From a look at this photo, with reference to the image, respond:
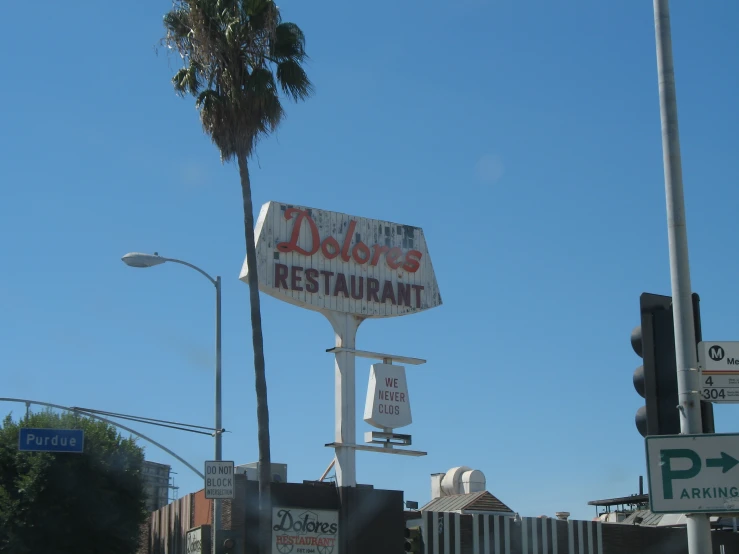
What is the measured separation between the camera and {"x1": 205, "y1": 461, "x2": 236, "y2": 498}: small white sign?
2230 cm

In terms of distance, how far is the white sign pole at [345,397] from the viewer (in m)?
30.1

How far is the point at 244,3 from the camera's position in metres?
26.0

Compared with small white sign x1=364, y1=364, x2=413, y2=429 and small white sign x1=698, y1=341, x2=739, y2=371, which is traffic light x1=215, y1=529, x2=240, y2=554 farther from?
small white sign x1=698, y1=341, x2=739, y2=371

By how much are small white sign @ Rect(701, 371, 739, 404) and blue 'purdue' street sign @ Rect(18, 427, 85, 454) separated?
21269 mm

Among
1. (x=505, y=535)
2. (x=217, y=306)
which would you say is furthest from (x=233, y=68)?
(x=505, y=535)

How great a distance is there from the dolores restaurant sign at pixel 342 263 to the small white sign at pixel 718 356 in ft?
70.0

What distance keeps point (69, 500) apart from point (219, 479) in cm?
1366

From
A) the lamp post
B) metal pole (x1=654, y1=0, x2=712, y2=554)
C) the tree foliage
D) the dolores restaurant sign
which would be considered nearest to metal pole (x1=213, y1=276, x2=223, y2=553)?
the lamp post

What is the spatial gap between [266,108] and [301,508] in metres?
11.1

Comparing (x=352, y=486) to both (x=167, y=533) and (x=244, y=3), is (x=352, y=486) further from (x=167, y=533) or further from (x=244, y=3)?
(x=244, y=3)

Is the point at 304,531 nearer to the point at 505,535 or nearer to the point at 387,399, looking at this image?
the point at 387,399

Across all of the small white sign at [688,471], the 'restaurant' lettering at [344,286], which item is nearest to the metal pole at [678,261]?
the small white sign at [688,471]

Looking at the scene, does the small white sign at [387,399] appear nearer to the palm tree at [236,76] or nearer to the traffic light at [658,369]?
the palm tree at [236,76]

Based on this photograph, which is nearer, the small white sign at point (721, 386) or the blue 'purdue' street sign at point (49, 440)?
the small white sign at point (721, 386)
